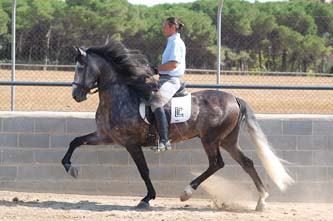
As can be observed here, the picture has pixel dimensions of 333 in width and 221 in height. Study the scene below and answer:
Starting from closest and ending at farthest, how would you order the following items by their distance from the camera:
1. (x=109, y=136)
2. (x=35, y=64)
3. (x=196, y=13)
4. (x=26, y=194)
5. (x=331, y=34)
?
(x=109, y=136)
(x=26, y=194)
(x=35, y=64)
(x=196, y=13)
(x=331, y=34)

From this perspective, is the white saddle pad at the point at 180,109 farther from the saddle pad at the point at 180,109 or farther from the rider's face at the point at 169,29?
the rider's face at the point at 169,29

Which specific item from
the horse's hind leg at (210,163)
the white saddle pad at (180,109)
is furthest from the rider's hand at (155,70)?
the horse's hind leg at (210,163)

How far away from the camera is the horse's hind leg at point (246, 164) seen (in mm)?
10625

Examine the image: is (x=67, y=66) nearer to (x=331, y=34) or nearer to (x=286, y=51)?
(x=286, y=51)

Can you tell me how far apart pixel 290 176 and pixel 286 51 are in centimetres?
486

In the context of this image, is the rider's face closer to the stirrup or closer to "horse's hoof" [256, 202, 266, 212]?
the stirrup

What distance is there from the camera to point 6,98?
1906cm

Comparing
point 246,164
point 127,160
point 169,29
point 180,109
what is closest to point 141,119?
point 180,109

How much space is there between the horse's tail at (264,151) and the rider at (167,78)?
3.61 feet

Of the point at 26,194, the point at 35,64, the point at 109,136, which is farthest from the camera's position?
the point at 35,64

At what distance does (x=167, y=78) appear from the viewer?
10258mm

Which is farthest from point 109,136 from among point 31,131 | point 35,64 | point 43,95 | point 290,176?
point 43,95

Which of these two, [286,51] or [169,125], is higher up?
[286,51]

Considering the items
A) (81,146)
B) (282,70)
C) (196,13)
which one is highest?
(196,13)
